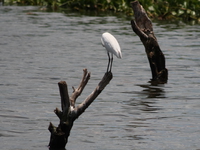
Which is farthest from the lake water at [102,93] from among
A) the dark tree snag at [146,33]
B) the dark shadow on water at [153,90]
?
the dark tree snag at [146,33]

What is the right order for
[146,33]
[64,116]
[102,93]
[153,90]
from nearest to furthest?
1. [64,116]
2. [102,93]
3. [153,90]
4. [146,33]

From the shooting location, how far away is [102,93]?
1342 centimetres

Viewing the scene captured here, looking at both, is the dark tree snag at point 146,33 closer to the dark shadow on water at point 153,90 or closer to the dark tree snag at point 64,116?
the dark shadow on water at point 153,90

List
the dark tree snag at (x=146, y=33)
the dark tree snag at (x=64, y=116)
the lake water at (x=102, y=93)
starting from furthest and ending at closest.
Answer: the dark tree snag at (x=146, y=33) < the lake water at (x=102, y=93) < the dark tree snag at (x=64, y=116)

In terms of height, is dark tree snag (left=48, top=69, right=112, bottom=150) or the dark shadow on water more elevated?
dark tree snag (left=48, top=69, right=112, bottom=150)

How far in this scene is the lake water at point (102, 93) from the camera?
9.27 m

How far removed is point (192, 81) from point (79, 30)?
1311 cm

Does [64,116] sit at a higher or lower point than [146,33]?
lower

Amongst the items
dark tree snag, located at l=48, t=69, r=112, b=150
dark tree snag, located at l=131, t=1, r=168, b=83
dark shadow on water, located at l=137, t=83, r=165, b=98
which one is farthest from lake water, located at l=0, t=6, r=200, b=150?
dark tree snag, located at l=131, t=1, r=168, b=83

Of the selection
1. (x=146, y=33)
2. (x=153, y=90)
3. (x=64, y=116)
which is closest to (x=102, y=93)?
(x=153, y=90)

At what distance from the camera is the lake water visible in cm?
927

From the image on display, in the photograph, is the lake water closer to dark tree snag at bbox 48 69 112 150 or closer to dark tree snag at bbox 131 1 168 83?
dark tree snag at bbox 48 69 112 150

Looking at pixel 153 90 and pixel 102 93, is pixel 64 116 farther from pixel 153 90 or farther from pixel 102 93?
pixel 153 90

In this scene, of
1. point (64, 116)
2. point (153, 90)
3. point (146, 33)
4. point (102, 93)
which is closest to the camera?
point (64, 116)
